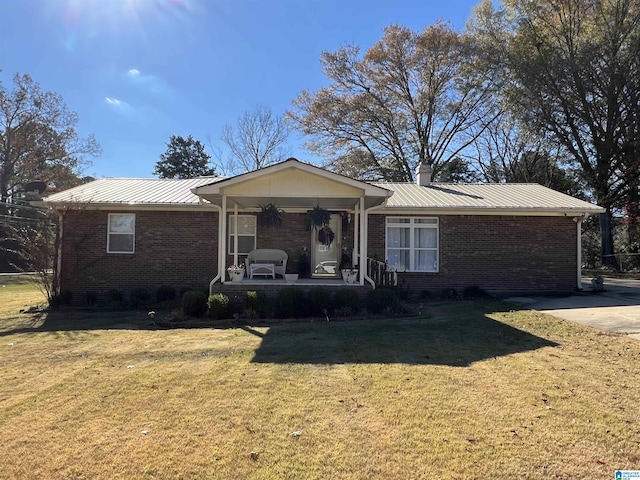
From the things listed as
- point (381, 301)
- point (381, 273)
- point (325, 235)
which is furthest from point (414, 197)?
point (381, 301)

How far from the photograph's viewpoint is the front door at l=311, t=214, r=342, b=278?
42.3 feet

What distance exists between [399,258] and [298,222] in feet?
11.1

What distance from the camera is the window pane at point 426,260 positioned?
1298cm

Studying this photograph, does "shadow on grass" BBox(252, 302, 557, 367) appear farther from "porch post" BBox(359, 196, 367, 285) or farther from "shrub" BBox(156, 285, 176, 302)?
"shrub" BBox(156, 285, 176, 302)

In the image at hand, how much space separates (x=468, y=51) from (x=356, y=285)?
23.7 meters

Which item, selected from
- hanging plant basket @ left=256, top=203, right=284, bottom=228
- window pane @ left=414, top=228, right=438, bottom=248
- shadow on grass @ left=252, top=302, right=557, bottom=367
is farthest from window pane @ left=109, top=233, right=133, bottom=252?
window pane @ left=414, top=228, right=438, bottom=248

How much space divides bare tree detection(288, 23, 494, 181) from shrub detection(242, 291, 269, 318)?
21.9m

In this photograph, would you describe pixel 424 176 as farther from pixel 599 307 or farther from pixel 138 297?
pixel 138 297

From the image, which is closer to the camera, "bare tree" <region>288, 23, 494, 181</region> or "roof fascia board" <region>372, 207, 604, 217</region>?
"roof fascia board" <region>372, 207, 604, 217</region>

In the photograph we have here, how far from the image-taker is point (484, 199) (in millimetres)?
13680

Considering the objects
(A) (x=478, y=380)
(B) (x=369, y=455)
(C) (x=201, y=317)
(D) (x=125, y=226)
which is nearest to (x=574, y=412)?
(A) (x=478, y=380)

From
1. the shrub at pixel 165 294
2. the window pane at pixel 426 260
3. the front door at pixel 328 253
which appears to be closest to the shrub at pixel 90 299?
the shrub at pixel 165 294

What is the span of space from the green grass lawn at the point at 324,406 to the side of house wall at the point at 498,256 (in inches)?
226

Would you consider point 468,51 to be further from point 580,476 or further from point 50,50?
point 580,476
